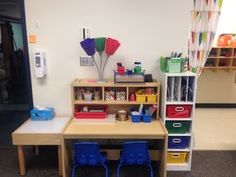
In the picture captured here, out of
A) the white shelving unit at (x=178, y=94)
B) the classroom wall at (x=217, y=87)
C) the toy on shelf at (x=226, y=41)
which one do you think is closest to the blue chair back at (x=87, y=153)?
the white shelving unit at (x=178, y=94)

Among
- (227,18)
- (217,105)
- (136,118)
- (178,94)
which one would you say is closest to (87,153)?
(136,118)

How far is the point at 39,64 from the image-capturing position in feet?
8.57

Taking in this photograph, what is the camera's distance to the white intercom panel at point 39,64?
2.60m

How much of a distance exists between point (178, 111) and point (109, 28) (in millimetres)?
1207

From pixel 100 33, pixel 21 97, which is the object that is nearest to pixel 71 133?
pixel 100 33

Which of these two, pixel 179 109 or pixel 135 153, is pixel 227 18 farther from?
pixel 135 153

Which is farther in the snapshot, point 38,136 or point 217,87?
point 217,87

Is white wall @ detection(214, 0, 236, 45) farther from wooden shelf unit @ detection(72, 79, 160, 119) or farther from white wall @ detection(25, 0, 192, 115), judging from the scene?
wooden shelf unit @ detection(72, 79, 160, 119)

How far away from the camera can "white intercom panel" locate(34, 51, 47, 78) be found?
2.60m

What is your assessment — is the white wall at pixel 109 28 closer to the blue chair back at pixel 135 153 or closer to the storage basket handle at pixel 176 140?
the storage basket handle at pixel 176 140

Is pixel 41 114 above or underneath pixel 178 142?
above

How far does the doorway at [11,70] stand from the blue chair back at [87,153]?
195 centimetres

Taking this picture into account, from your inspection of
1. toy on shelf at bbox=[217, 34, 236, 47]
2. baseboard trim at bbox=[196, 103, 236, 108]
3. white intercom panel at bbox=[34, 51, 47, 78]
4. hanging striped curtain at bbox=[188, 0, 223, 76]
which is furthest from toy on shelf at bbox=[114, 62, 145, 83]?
baseboard trim at bbox=[196, 103, 236, 108]

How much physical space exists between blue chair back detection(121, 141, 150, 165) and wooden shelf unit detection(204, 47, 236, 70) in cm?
278
